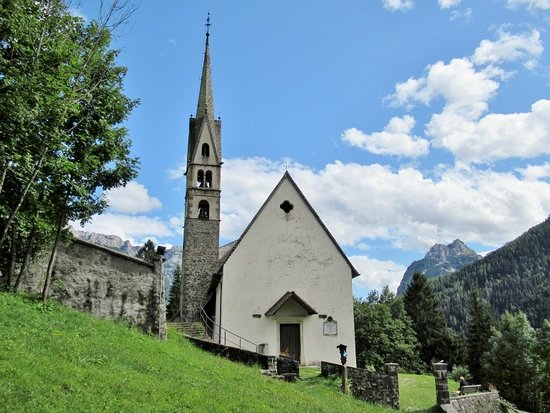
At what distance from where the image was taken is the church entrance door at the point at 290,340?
75.7ft

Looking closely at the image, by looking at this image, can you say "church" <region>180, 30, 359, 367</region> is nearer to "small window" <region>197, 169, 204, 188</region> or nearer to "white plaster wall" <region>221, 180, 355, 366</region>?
"white plaster wall" <region>221, 180, 355, 366</region>

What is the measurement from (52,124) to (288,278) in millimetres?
14579

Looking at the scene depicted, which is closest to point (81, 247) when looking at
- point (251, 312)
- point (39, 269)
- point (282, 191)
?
point (39, 269)

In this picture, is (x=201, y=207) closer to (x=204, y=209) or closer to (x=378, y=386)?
(x=204, y=209)

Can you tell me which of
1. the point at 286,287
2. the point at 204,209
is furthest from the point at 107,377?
the point at 204,209

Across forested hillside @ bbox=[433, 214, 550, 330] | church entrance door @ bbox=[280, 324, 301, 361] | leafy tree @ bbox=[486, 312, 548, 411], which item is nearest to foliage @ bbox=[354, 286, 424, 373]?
leafy tree @ bbox=[486, 312, 548, 411]

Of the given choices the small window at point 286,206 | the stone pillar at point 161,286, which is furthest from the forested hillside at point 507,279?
the stone pillar at point 161,286

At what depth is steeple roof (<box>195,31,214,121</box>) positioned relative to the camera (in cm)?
3822

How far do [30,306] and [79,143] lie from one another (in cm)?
566

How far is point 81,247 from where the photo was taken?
661 inches

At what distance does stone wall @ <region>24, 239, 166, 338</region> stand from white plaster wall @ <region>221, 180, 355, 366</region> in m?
6.15

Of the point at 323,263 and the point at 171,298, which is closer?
the point at 323,263

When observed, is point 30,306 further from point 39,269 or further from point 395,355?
point 395,355

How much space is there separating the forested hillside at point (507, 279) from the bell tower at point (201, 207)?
13076cm
